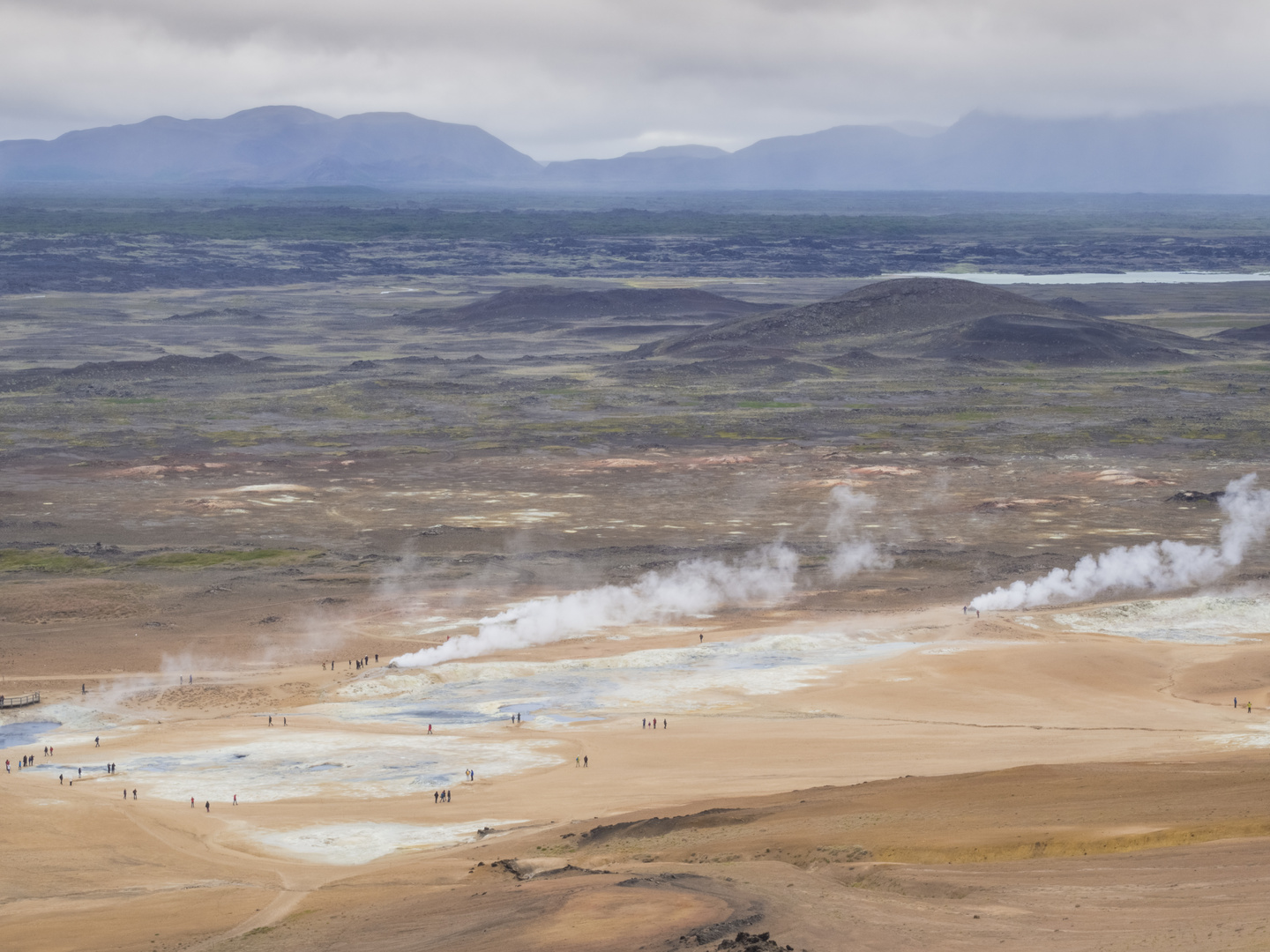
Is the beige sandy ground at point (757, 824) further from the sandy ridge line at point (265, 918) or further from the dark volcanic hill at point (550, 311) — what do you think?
the dark volcanic hill at point (550, 311)

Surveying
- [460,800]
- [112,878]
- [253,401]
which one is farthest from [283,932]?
[253,401]

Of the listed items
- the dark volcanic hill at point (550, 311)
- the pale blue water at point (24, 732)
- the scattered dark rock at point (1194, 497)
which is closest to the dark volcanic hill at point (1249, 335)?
the dark volcanic hill at point (550, 311)

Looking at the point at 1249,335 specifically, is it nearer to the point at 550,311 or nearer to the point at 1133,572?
the point at 550,311

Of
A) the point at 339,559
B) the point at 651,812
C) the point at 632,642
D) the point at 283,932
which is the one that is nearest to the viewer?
the point at 283,932

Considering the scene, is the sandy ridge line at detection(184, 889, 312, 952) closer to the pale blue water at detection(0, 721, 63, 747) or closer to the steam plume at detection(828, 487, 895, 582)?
the pale blue water at detection(0, 721, 63, 747)

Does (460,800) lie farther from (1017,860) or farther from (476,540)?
(476,540)

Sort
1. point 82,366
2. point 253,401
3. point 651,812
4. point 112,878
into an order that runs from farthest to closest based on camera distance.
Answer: point 82,366 → point 253,401 → point 651,812 → point 112,878

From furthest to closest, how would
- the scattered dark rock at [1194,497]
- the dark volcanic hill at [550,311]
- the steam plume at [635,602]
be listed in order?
the dark volcanic hill at [550,311]
the scattered dark rock at [1194,497]
the steam plume at [635,602]
